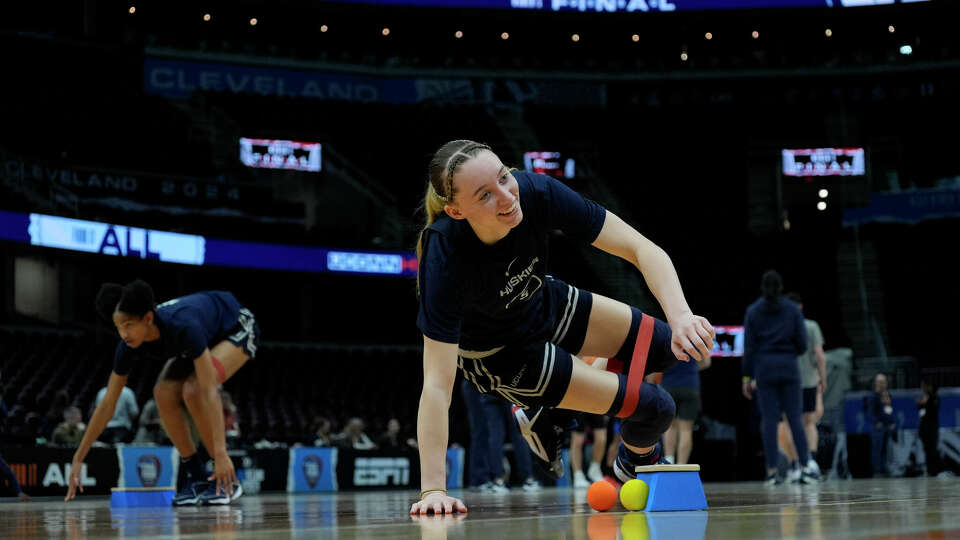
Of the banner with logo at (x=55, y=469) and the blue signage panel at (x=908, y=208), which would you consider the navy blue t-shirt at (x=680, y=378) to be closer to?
the banner with logo at (x=55, y=469)

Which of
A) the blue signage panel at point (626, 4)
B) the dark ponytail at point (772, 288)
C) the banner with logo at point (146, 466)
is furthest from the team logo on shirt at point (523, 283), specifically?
the blue signage panel at point (626, 4)

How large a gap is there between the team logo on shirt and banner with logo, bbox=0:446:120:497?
8212 millimetres

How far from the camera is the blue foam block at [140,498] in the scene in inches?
257

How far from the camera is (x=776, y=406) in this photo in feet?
30.4

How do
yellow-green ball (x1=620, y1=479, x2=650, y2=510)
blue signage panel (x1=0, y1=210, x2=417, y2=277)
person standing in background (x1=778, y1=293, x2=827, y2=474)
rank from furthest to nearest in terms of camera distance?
blue signage panel (x1=0, y1=210, x2=417, y2=277), person standing in background (x1=778, y1=293, x2=827, y2=474), yellow-green ball (x1=620, y1=479, x2=650, y2=510)

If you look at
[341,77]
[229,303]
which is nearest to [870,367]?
[341,77]

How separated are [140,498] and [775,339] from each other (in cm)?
546

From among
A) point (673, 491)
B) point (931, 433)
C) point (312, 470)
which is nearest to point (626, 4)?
point (931, 433)

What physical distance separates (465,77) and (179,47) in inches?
306

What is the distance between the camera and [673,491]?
369 centimetres

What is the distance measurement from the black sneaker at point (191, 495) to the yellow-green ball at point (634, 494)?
3107 mm

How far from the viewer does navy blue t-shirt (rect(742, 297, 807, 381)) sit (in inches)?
361

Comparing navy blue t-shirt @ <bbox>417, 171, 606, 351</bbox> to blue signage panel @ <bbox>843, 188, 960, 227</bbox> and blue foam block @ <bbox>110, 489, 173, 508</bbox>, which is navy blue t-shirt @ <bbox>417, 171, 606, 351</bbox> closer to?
blue foam block @ <bbox>110, 489, 173, 508</bbox>

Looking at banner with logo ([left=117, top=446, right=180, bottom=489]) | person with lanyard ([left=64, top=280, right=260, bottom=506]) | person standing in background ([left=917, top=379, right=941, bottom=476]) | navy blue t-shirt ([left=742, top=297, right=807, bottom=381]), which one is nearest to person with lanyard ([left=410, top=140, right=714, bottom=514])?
person with lanyard ([left=64, top=280, right=260, bottom=506])
